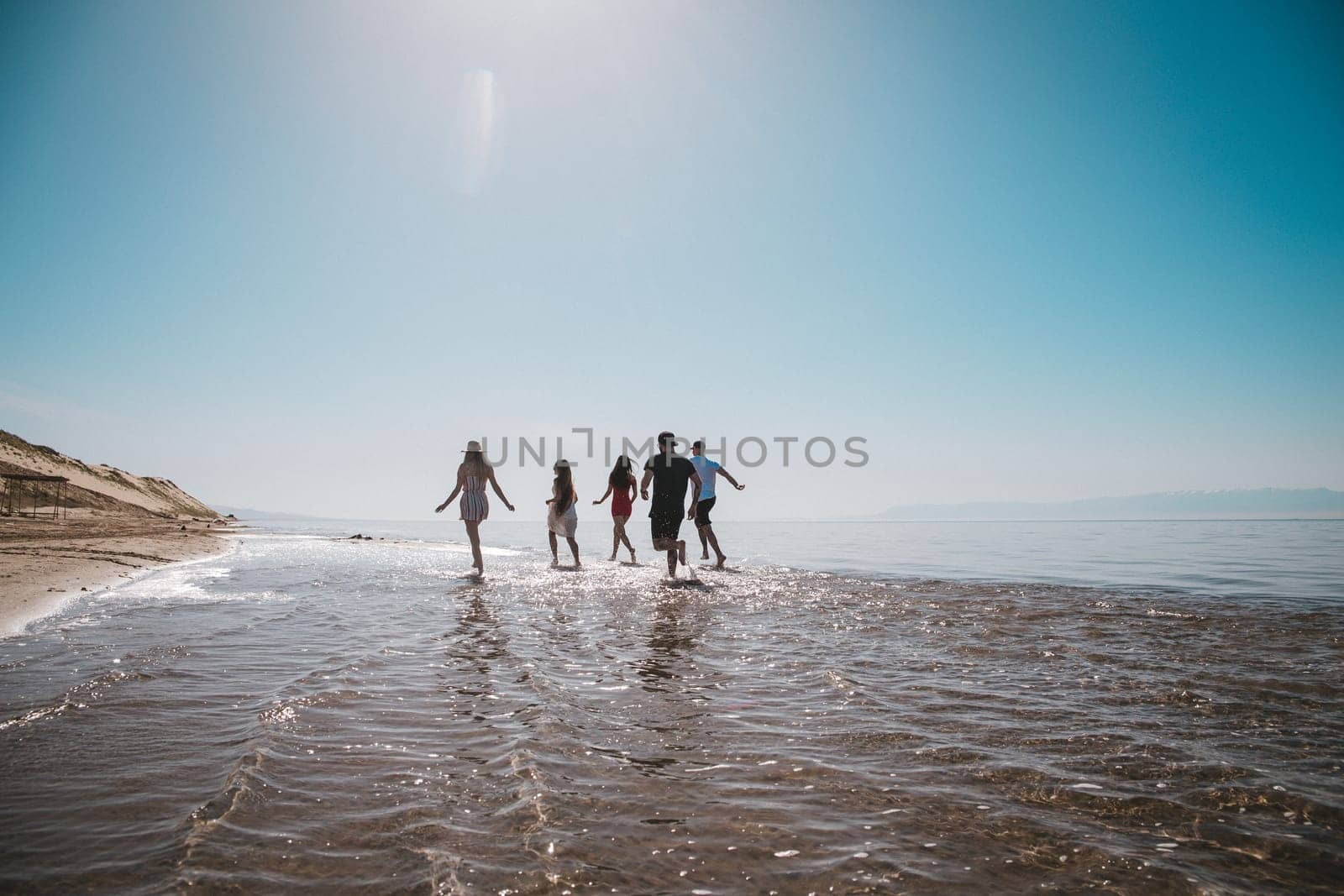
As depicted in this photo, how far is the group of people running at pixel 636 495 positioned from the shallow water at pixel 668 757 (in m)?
5.65

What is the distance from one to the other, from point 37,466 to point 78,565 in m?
34.4

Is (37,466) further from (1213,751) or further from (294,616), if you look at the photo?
(1213,751)

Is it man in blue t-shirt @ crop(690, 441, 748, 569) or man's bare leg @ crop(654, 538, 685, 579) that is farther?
man in blue t-shirt @ crop(690, 441, 748, 569)

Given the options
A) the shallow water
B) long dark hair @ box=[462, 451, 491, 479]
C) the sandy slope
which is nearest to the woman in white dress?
long dark hair @ box=[462, 451, 491, 479]

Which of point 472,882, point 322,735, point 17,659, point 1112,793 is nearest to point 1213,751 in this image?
point 1112,793

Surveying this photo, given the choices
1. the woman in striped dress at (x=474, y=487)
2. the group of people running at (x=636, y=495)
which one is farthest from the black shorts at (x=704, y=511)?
the woman in striped dress at (x=474, y=487)

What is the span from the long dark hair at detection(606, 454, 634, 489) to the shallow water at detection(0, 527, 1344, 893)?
346 inches

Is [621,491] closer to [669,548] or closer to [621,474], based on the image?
[621,474]

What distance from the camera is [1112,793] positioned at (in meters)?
2.95

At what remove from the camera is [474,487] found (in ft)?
45.5

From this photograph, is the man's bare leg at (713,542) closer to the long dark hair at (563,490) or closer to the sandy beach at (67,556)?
the long dark hair at (563,490)

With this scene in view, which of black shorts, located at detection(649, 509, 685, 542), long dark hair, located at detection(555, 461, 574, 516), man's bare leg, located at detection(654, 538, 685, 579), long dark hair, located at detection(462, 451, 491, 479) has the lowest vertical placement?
man's bare leg, located at detection(654, 538, 685, 579)

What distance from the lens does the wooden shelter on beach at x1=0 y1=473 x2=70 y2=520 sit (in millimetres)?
27922

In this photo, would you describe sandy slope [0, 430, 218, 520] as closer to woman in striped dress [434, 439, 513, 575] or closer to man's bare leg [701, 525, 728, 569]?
woman in striped dress [434, 439, 513, 575]
